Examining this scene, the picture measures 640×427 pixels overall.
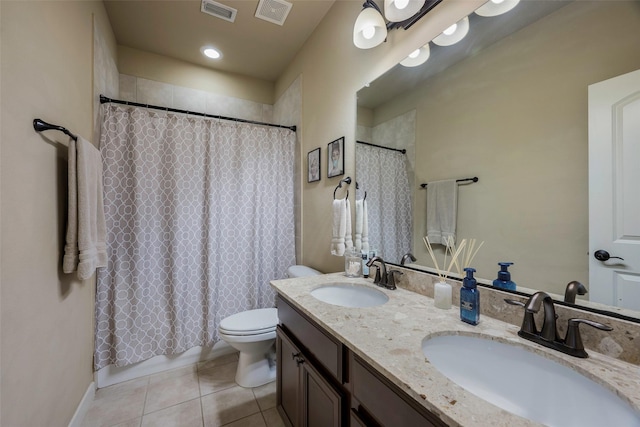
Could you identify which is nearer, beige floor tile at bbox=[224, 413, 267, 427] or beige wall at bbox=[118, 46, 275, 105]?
beige floor tile at bbox=[224, 413, 267, 427]

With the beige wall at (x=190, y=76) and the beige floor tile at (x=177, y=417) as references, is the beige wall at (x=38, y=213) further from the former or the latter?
the beige wall at (x=190, y=76)

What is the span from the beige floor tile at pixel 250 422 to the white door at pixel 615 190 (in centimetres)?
168

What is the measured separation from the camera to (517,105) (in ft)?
2.74

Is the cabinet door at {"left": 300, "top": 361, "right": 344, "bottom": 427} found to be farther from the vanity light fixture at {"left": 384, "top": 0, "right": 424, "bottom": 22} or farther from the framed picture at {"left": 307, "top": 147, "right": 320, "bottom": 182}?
the vanity light fixture at {"left": 384, "top": 0, "right": 424, "bottom": 22}

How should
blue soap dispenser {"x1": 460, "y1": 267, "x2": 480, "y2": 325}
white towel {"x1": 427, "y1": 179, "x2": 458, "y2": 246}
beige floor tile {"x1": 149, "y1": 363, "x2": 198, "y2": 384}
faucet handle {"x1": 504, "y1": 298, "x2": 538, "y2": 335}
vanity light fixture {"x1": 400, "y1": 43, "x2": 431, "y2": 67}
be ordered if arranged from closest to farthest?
1. faucet handle {"x1": 504, "y1": 298, "x2": 538, "y2": 335}
2. blue soap dispenser {"x1": 460, "y1": 267, "x2": 480, "y2": 325}
3. white towel {"x1": 427, "y1": 179, "x2": 458, "y2": 246}
4. vanity light fixture {"x1": 400, "y1": 43, "x2": 431, "y2": 67}
5. beige floor tile {"x1": 149, "y1": 363, "x2": 198, "y2": 384}

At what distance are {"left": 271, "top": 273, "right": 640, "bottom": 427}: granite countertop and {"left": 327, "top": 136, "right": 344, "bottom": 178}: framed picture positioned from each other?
35.4 inches

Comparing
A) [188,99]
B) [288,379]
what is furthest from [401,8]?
[188,99]

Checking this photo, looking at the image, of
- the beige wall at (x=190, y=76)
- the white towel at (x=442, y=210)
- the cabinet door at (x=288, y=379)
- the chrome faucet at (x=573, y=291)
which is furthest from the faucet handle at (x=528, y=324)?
the beige wall at (x=190, y=76)

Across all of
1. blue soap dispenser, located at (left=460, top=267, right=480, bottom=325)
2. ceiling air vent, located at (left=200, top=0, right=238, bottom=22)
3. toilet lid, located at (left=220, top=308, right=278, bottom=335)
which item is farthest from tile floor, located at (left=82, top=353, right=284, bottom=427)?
ceiling air vent, located at (left=200, top=0, right=238, bottom=22)

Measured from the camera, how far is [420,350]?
0.67m

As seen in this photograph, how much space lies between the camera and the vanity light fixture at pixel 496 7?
0.87 m

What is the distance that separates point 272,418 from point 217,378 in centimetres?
61

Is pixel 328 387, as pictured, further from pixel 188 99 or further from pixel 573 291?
pixel 188 99

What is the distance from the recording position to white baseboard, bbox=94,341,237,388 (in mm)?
1763
